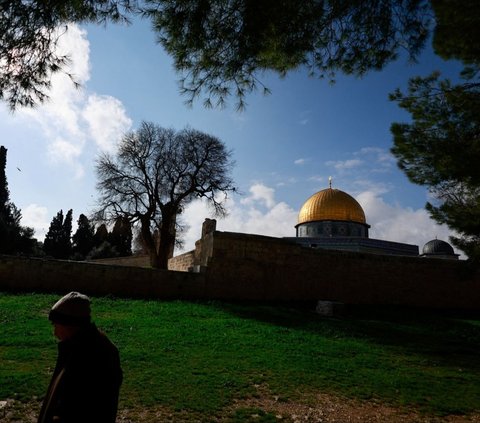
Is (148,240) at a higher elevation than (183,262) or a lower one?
higher

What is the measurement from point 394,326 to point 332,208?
25.4 metres

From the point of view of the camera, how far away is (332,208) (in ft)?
120

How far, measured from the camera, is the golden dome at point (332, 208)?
36.3 meters

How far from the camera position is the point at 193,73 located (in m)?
6.20

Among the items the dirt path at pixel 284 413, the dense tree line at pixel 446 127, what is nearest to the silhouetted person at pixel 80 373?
the dirt path at pixel 284 413

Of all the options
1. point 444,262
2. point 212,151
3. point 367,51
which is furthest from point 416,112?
point 212,151

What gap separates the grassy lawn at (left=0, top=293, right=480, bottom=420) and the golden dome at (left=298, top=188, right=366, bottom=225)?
2469cm

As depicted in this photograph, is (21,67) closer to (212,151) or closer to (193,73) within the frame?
(193,73)

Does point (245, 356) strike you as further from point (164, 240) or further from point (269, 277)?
point (164, 240)

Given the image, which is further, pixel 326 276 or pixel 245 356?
pixel 326 276

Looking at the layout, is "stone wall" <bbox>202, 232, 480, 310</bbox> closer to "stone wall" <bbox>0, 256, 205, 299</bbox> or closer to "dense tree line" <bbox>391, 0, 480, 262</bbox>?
"stone wall" <bbox>0, 256, 205, 299</bbox>

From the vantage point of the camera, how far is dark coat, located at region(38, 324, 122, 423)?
210 centimetres

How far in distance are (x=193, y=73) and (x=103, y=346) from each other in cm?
496

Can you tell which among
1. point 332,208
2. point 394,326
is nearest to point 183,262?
point 394,326
